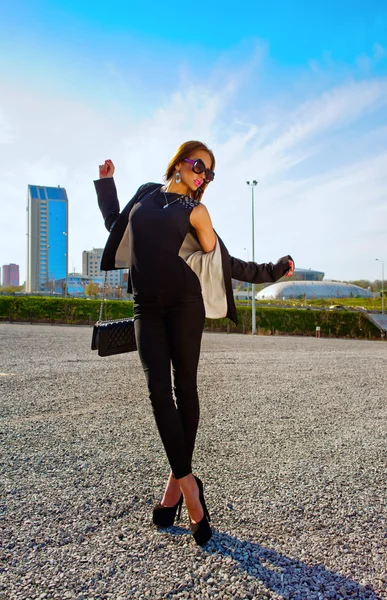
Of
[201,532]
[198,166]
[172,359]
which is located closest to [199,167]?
[198,166]

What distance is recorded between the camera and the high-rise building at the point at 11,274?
19050cm

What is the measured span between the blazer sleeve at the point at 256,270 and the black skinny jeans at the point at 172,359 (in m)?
0.30

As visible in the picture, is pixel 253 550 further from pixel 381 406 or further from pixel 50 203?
pixel 50 203

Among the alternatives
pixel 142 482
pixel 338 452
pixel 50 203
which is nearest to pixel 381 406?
pixel 338 452

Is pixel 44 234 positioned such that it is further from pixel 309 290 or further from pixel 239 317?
pixel 239 317

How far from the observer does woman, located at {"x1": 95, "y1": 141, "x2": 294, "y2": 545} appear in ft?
6.10

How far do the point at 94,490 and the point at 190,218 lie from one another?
156 centimetres

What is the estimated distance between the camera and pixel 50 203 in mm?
96438

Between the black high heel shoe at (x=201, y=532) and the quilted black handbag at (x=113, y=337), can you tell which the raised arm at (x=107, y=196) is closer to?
the quilted black handbag at (x=113, y=337)

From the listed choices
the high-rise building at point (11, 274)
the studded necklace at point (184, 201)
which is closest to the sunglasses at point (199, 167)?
A: the studded necklace at point (184, 201)

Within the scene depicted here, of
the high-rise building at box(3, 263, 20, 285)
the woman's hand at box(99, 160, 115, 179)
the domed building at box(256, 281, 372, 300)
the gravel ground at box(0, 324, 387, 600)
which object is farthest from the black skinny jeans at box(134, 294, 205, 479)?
the high-rise building at box(3, 263, 20, 285)

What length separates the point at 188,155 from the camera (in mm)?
2150

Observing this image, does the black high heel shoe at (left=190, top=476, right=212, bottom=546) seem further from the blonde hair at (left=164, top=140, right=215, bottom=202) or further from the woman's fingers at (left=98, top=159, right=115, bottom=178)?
the woman's fingers at (left=98, top=159, right=115, bottom=178)

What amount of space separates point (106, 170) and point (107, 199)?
0.66 ft
